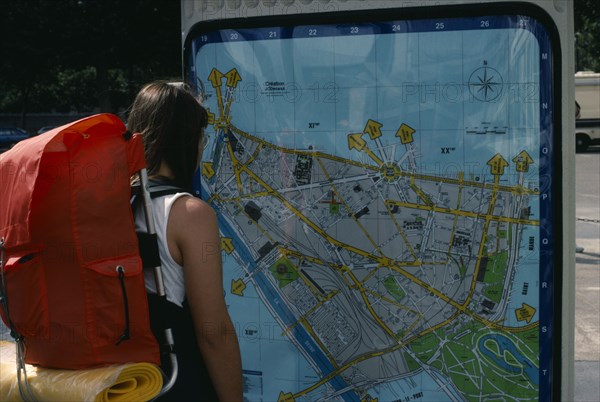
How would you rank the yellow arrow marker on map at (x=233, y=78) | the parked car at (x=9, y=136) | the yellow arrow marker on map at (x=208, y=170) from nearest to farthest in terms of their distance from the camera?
1. the yellow arrow marker on map at (x=233, y=78)
2. the yellow arrow marker on map at (x=208, y=170)
3. the parked car at (x=9, y=136)

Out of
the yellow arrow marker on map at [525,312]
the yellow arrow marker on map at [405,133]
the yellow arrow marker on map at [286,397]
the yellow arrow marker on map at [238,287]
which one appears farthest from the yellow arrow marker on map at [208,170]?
the yellow arrow marker on map at [525,312]

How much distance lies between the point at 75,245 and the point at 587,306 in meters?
5.86

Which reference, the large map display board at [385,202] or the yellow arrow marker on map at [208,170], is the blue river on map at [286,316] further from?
the yellow arrow marker on map at [208,170]

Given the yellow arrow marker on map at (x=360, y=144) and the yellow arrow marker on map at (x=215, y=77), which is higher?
the yellow arrow marker on map at (x=215, y=77)

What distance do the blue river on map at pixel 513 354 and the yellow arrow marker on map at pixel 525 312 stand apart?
0.31 ft

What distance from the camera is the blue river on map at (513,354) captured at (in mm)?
2787

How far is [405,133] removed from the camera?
2.79 m

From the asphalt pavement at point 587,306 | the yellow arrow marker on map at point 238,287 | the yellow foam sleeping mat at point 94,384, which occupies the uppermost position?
the yellow arrow marker on map at point 238,287

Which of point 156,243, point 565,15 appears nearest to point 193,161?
point 156,243

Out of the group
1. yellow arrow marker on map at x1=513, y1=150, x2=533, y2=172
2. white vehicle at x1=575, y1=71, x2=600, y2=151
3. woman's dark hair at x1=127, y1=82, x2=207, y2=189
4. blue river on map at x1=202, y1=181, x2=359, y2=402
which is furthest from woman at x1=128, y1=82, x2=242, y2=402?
white vehicle at x1=575, y1=71, x2=600, y2=151

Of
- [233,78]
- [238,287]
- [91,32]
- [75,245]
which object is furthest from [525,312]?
[91,32]

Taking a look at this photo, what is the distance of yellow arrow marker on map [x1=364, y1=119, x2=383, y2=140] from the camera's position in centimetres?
281

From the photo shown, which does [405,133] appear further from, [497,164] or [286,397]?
[286,397]

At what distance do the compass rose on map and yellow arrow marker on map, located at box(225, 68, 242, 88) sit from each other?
2.73 feet
